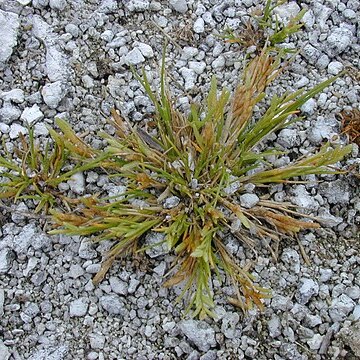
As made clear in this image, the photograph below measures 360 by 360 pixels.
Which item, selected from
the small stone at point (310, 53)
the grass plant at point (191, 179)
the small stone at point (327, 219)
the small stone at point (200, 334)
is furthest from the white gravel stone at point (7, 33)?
the small stone at point (327, 219)

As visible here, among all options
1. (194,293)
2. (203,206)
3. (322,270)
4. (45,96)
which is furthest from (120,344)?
(45,96)

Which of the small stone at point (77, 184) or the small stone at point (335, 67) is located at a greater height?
the small stone at point (335, 67)

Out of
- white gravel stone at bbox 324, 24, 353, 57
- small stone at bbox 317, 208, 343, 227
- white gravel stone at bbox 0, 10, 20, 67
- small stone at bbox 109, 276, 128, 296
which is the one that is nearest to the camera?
small stone at bbox 109, 276, 128, 296

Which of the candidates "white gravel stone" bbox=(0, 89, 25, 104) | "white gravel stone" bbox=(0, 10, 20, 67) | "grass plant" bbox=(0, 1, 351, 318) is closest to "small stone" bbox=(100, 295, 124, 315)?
"grass plant" bbox=(0, 1, 351, 318)

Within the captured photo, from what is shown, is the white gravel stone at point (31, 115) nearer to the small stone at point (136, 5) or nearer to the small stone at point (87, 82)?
the small stone at point (87, 82)

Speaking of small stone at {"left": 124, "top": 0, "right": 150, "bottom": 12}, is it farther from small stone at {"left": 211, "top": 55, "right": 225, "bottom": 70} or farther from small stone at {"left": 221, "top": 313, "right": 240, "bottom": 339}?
small stone at {"left": 221, "top": 313, "right": 240, "bottom": 339}

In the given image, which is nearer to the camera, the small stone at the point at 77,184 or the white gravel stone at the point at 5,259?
the white gravel stone at the point at 5,259
